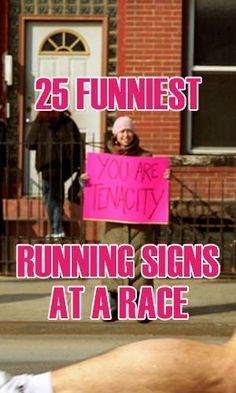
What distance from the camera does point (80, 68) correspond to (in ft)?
40.8

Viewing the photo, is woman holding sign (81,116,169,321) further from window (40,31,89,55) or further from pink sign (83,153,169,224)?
window (40,31,89,55)

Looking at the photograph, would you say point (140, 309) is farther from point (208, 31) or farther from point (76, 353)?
point (208, 31)

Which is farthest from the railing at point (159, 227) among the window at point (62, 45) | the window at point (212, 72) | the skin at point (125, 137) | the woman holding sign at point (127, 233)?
the skin at point (125, 137)

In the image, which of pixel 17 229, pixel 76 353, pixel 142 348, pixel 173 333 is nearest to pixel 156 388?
pixel 142 348

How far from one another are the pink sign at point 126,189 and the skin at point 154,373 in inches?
211

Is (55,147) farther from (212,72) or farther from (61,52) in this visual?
(212,72)

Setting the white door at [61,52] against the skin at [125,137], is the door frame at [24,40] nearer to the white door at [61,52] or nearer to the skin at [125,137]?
the white door at [61,52]

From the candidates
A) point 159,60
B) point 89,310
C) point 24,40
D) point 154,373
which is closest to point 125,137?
point 89,310

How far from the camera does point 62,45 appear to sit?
40.7ft

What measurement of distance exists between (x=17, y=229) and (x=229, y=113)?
312 cm

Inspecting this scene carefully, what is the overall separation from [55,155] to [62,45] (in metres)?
1.81

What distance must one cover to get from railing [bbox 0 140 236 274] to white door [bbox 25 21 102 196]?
0.72m

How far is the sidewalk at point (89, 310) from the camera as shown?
27.6 ft

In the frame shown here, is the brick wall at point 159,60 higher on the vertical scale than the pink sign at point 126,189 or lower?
higher
